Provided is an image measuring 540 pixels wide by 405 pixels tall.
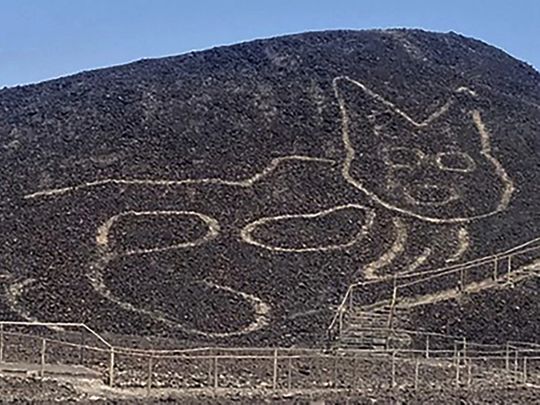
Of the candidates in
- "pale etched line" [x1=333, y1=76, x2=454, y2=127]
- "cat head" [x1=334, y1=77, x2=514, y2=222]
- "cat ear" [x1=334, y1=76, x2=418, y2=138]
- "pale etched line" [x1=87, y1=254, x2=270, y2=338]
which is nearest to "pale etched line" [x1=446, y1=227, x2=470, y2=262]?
"cat head" [x1=334, y1=77, x2=514, y2=222]

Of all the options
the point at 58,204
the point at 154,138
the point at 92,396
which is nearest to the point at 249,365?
the point at 92,396

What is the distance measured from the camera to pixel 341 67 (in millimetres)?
49688

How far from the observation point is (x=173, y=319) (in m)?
32.6

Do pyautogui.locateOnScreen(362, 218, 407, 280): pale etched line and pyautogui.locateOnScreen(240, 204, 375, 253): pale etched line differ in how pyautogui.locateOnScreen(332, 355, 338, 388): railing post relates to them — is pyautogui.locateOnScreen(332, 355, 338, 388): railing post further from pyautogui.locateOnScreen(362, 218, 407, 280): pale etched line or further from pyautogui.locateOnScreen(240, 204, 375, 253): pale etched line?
pyautogui.locateOnScreen(240, 204, 375, 253): pale etched line

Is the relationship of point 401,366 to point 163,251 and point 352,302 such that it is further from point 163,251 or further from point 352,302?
point 163,251

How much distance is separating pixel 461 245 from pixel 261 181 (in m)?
7.12

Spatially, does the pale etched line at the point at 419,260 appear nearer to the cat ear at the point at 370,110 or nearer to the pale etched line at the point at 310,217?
the pale etched line at the point at 310,217

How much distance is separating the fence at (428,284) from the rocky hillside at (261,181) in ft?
1.65

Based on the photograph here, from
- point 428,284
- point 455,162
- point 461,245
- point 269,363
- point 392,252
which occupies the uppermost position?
point 455,162

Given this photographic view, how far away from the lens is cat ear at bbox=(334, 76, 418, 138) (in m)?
45.9

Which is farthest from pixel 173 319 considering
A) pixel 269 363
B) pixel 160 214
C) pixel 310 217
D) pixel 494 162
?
pixel 494 162

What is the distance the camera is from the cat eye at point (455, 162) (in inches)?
1725

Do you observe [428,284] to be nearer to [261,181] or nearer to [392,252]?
[392,252]

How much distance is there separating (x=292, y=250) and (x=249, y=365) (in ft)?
31.0
